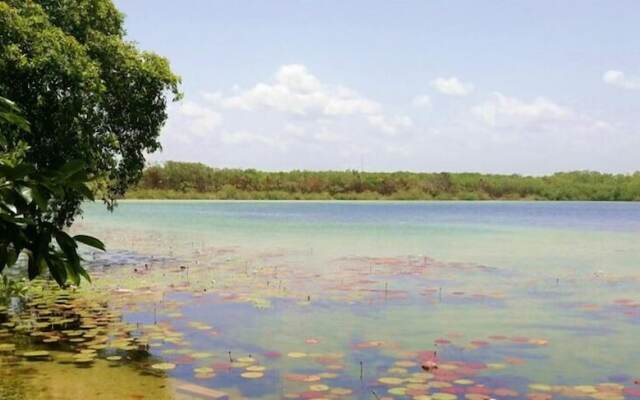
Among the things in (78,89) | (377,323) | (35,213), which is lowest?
(377,323)

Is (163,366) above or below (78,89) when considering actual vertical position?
below

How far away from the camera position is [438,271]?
1574 cm

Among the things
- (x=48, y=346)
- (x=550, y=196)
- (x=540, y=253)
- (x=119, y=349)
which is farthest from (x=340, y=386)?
(x=550, y=196)

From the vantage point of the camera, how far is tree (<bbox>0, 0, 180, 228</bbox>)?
39.1 ft

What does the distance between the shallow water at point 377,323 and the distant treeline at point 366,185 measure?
237 feet

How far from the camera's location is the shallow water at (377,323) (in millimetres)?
6355

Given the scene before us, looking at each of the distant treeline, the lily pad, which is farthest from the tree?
the distant treeline

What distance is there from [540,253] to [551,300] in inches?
376

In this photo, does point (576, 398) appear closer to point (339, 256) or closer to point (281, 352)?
point (281, 352)

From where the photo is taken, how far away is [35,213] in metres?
1.99

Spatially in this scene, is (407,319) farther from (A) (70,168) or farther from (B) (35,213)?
(A) (70,168)

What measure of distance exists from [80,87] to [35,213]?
1126 cm

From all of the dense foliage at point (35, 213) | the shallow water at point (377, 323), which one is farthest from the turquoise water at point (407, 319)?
the dense foliage at point (35, 213)

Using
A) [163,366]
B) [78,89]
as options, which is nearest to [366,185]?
[78,89]
